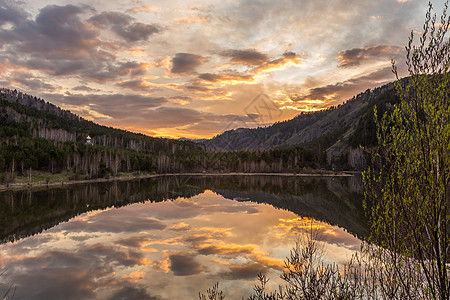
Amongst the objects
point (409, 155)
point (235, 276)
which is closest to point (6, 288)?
→ point (235, 276)

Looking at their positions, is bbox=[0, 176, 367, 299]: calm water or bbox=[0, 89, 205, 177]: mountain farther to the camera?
bbox=[0, 89, 205, 177]: mountain

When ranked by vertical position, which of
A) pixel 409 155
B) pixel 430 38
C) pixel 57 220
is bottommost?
pixel 57 220

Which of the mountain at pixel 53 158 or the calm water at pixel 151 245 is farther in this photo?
the mountain at pixel 53 158

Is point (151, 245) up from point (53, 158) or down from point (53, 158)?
down

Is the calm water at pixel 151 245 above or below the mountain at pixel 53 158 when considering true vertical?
below

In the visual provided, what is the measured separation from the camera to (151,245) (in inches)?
1056

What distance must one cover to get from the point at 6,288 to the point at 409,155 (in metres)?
23.0

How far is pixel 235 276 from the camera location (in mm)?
19094

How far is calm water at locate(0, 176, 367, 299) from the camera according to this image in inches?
703

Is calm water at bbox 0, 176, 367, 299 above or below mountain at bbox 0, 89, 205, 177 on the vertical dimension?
below

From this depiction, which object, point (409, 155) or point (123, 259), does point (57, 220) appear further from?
point (409, 155)

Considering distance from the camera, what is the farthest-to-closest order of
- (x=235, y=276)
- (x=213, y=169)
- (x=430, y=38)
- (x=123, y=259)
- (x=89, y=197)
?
(x=213, y=169) < (x=89, y=197) < (x=123, y=259) < (x=235, y=276) < (x=430, y=38)

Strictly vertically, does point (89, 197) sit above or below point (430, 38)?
below

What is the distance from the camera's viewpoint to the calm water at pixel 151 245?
1784 centimetres
